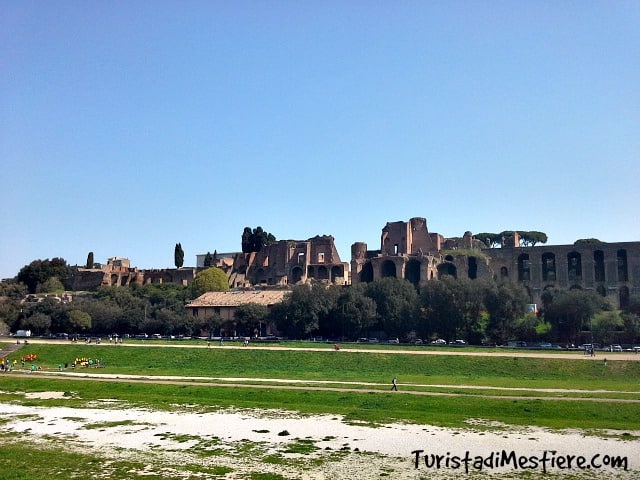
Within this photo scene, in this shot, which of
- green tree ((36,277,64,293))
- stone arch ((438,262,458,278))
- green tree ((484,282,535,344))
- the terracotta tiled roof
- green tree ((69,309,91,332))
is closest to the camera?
green tree ((484,282,535,344))

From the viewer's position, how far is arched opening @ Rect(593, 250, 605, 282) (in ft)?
208

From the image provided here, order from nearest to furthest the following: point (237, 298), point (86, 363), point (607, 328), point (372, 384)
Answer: point (372, 384) → point (86, 363) → point (607, 328) → point (237, 298)

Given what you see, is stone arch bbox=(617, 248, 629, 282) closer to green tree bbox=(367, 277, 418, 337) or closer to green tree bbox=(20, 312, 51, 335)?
green tree bbox=(367, 277, 418, 337)

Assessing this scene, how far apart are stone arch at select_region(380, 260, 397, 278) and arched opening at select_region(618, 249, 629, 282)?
22.8 metres

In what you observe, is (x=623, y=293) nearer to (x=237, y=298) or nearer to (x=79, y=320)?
(x=237, y=298)

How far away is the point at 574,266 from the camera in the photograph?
6656 centimetres

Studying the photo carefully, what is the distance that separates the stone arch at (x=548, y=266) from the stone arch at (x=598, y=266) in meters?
4.06

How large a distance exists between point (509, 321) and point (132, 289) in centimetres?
4637

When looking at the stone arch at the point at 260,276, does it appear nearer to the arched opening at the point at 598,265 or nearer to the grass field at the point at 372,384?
the arched opening at the point at 598,265

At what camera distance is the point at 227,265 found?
272 feet

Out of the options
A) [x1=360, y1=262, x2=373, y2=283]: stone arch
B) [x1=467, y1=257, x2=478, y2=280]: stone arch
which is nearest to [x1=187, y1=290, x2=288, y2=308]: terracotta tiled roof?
[x1=360, y1=262, x2=373, y2=283]: stone arch

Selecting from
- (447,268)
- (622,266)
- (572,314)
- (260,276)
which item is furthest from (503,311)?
(260,276)

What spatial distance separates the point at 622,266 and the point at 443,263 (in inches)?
707

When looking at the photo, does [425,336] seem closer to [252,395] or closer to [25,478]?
[252,395]
